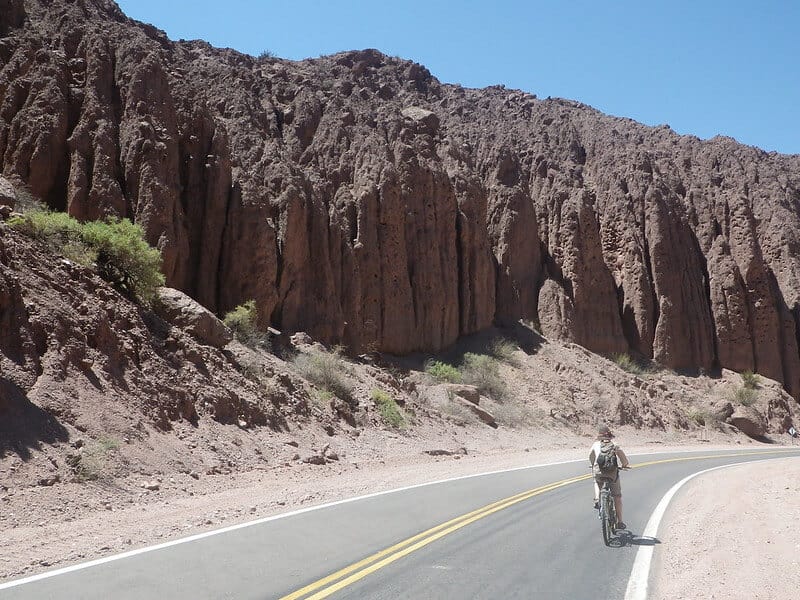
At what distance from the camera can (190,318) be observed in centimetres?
2081

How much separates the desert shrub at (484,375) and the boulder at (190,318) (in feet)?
55.1

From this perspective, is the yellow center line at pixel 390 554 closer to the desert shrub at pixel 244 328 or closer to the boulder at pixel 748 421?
the desert shrub at pixel 244 328

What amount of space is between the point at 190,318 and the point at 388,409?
8.19m

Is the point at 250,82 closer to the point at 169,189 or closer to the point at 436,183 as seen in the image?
the point at 436,183

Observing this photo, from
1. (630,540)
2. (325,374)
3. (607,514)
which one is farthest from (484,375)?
(607,514)

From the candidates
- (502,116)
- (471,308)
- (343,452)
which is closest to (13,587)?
(343,452)

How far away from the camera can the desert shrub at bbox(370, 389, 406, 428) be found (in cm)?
2503

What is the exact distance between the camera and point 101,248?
20.0 m

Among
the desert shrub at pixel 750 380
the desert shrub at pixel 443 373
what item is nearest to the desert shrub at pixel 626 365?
the desert shrub at pixel 750 380

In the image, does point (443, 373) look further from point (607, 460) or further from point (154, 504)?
point (607, 460)

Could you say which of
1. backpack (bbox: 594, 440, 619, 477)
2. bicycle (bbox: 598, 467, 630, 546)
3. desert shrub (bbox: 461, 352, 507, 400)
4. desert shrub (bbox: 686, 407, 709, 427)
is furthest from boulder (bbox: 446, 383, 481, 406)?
bicycle (bbox: 598, 467, 630, 546)

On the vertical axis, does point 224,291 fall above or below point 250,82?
below

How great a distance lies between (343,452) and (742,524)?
11587 millimetres

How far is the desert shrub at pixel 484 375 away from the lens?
36.0m
